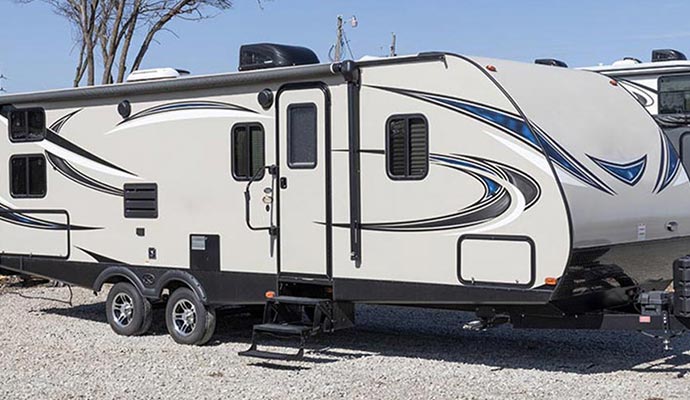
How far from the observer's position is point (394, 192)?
360 inches

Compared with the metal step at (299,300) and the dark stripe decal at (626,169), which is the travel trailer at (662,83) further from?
the metal step at (299,300)

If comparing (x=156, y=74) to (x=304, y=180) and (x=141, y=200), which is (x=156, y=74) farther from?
(x=304, y=180)

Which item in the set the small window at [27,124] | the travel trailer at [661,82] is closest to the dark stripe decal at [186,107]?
the small window at [27,124]

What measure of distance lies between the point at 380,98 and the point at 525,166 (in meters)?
1.53

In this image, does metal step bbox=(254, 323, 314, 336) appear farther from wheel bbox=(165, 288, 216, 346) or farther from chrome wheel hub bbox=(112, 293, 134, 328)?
chrome wheel hub bbox=(112, 293, 134, 328)

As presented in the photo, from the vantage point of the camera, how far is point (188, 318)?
1080 centimetres

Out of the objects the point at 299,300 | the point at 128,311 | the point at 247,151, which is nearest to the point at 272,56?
the point at 247,151

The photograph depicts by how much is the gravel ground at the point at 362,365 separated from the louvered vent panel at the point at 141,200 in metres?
Result: 1.33

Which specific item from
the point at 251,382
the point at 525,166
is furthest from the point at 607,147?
the point at 251,382

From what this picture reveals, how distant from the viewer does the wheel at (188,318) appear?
10.6 metres

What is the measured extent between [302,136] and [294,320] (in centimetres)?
178

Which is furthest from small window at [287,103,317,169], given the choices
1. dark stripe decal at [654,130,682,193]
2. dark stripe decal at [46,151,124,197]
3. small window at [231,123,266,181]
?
dark stripe decal at [654,130,682,193]

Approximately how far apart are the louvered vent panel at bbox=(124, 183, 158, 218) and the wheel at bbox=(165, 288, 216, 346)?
0.91m

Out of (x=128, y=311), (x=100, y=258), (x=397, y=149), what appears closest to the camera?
(x=397, y=149)
